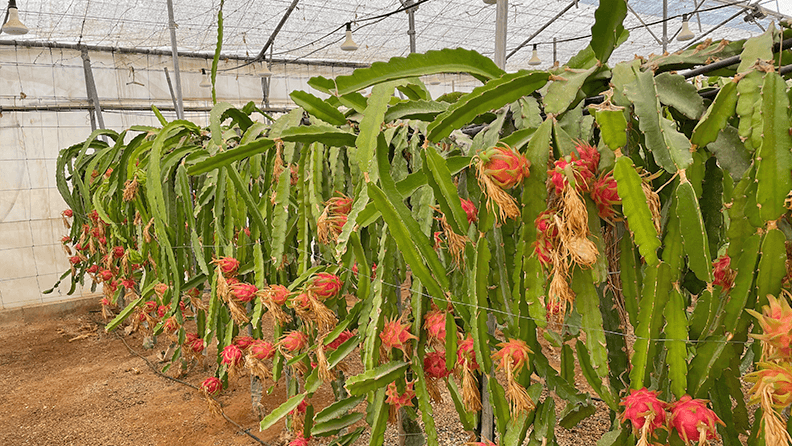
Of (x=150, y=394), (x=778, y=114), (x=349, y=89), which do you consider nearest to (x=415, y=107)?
(x=349, y=89)

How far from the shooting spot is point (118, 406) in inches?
79.4

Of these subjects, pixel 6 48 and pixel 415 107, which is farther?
pixel 6 48

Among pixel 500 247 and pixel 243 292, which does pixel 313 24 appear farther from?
pixel 500 247

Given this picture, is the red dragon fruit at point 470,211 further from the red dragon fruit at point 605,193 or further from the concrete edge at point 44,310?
the concrete edge at point 44,310

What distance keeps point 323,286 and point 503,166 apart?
1.61ft

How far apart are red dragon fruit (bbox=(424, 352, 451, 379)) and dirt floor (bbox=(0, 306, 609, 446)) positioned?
0.86m

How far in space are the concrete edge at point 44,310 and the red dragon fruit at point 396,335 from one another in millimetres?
3654

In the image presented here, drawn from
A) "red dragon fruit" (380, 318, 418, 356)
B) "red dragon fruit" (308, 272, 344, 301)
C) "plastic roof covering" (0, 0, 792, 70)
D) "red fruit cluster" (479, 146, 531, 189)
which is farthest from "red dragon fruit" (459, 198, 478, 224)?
"plastic roof covering" (0, 0, 792, 70)

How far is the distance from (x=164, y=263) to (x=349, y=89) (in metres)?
1.18

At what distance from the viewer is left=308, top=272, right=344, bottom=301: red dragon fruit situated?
902mm

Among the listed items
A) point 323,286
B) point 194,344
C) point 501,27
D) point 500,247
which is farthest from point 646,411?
point 194,344

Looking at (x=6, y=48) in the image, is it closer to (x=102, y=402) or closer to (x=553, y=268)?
(x=102, y=402)

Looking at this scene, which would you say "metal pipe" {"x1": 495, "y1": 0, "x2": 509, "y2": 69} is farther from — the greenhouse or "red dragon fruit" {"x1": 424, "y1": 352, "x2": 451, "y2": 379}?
"red dragon fruit" {"x1": 424, "y1": 352, "x2": 451, "y2": 379}

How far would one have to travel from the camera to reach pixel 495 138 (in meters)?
0.66
